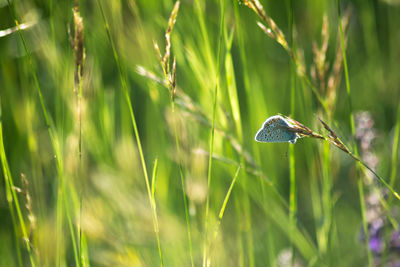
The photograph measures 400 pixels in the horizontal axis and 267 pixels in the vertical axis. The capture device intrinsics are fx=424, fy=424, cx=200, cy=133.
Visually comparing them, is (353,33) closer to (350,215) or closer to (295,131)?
(350,215)

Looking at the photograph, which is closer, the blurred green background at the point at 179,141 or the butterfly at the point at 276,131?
the butterfly at the point at 276,131

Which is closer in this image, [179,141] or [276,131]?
[276,131]

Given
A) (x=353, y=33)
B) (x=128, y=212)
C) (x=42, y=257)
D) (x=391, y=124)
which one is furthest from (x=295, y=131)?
(x=353, y=33)

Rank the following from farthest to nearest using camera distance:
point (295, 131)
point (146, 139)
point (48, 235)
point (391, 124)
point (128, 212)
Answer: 1. point (146, 139)
2. point (391, 124)
3. point (48, 235)
4. point (128, 212)
5. point (295, 131)
